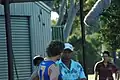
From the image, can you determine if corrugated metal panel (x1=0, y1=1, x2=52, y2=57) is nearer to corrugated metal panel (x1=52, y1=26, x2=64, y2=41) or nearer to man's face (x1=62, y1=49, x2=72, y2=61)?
corrugated metal panel (x1=52, y1=26, x2=64, y2=41)

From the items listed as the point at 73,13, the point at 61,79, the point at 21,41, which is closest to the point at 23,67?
the point at 21,41

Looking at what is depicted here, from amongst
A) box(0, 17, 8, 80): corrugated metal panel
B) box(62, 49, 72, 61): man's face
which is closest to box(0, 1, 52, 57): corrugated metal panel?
box(0, 17, 8, 80): corrugated metal panel

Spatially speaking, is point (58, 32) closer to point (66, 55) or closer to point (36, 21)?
point (36, 21)

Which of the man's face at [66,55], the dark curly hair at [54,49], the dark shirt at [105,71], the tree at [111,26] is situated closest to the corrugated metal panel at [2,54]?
the dark shirt at [105,71]

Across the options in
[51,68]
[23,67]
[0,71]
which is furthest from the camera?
[23,67]

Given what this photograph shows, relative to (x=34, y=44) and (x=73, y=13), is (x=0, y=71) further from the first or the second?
(x=73, y=13)

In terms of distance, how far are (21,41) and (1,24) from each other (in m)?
1.12

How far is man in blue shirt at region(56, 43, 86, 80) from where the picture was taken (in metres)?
8.02

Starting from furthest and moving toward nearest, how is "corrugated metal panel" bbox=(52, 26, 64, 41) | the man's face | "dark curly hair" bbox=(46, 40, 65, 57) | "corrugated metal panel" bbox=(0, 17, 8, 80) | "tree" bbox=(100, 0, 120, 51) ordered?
"tree" bbox=(100, 0, 120, 51) → "corrugated metal panel" bbox=(52, 26, 64, 41) → "corrugated metal panel" bbox=(0, 17, 8, 80) → the man's face → "dark curly hair" bbox=(46, 40, 65, 57)

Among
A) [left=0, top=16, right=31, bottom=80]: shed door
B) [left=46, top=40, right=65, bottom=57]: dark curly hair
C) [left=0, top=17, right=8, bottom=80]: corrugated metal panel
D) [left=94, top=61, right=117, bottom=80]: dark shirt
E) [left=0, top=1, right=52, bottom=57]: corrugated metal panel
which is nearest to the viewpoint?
[left=46, top=40, right=65, bottom=57]: dark curly hair

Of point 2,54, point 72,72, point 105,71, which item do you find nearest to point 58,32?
point 2,54

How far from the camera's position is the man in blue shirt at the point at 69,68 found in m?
8.02

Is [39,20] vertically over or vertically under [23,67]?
over

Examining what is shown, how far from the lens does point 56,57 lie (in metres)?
7.06
